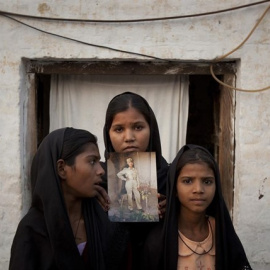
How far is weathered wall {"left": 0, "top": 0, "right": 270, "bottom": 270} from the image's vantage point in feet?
13.3

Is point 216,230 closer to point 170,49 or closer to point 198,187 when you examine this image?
point 198,187

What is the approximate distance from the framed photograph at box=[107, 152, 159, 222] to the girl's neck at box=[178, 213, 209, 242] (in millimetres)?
190

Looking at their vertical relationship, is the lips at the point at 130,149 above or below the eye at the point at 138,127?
below

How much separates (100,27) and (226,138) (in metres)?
1.41

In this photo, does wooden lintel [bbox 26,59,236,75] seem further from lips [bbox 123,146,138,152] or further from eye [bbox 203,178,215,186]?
eye [bbox 203,178,215,186]

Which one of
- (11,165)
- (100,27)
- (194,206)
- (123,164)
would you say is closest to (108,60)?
(100,27)

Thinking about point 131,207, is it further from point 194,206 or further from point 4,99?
point 4,99

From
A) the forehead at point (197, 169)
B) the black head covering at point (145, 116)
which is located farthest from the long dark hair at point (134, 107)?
the forehead at point (197, 169)

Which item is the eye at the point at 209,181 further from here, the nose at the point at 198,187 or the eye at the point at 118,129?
the eye at the point at 118,129

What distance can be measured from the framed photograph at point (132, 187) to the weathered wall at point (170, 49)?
1515 mm

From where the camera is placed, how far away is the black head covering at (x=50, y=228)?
2.41 meters

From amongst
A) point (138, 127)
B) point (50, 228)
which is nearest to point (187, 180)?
point (138, 127)

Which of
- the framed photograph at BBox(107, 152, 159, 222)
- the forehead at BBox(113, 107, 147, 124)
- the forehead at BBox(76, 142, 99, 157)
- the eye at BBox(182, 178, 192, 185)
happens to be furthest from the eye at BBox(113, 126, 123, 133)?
the eye at BBox(182, 178, 192, 185)

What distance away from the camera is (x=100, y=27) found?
4.09 m
